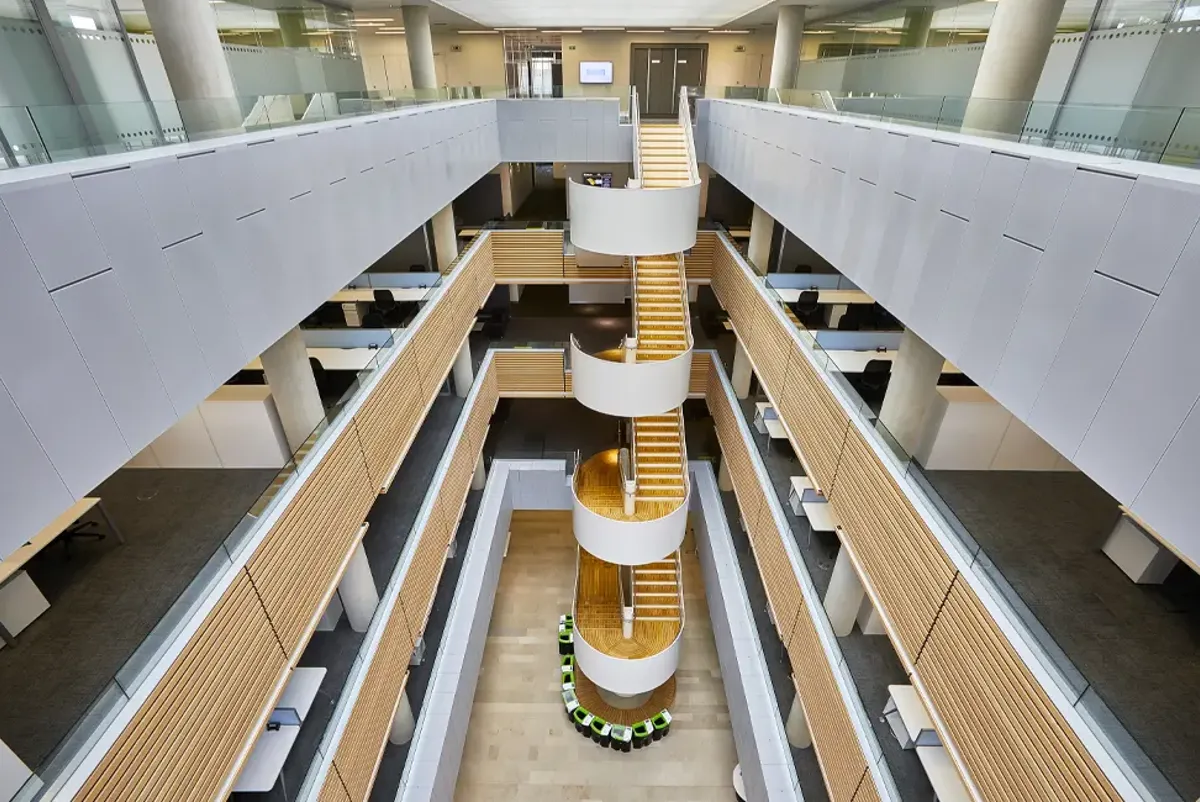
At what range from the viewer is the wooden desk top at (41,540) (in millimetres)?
4867

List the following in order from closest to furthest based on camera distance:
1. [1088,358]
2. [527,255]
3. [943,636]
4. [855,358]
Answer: [1088,358] < [943,636] < [855,358] < [527,255]

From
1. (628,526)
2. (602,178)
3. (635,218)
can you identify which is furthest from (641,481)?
(602,178)

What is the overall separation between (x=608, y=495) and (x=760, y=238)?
623 cm

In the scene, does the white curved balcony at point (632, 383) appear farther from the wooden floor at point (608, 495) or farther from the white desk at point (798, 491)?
the white desk at point (798, 491)

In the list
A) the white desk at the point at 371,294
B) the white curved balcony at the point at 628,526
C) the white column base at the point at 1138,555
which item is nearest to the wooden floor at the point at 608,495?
the white curved balcony at the point at 628,526

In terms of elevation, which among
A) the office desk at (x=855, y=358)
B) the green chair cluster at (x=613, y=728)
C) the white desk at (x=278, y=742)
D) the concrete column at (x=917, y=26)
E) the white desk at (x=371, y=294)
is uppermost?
the concrete column at (x=917, y=26)

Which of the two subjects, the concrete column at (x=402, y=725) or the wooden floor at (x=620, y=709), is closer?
the concrete column at (x=402, y=725)

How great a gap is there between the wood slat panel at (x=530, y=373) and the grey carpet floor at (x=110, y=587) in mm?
8169

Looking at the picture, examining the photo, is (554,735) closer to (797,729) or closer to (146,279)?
(797,729)

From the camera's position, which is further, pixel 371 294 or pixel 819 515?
pixel 371 294

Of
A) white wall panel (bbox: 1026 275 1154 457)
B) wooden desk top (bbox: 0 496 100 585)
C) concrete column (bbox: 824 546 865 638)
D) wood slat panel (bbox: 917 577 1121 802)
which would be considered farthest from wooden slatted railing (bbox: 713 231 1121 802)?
wooden desk top (bbox: 0 496 100 585)

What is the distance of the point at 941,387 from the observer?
6770mm

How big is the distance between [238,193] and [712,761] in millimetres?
10849

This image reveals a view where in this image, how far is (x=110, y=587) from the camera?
5.26m
